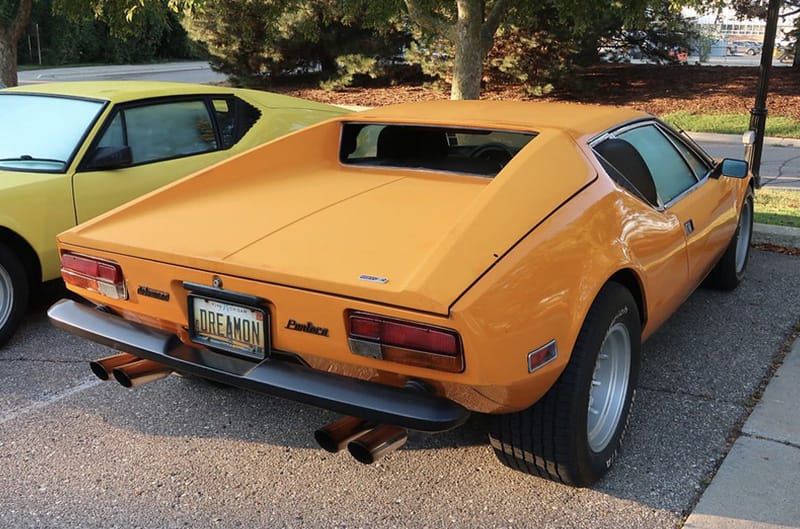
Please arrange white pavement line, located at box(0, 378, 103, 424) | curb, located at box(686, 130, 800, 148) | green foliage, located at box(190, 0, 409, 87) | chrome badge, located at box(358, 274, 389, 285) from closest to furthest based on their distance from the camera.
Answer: chrome badge, located at box(358, 274, 389, 285)
white pavement line, located at box(0, 378, 103, 424)
curb, located at box(686, 130, 800, 148)
green foliage, located at box(190, 0, 409, 87)

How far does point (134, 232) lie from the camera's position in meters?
3.08

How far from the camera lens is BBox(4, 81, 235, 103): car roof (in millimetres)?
5180

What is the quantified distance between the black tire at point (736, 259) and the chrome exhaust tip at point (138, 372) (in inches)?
139

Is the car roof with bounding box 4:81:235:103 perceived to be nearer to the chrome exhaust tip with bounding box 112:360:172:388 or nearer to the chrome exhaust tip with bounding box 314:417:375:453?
the chrome exhaust tip with bounding box 112:360:172:388

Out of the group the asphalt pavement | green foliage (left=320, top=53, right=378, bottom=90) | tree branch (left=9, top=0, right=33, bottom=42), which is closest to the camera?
the asphalt pavement

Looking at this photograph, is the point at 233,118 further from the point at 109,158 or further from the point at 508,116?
the point at 508,116

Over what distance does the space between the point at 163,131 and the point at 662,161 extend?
3401 millimetres

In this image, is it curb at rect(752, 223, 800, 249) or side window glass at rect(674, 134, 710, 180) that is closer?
side window glass at rect(674, 134, 710, 180)

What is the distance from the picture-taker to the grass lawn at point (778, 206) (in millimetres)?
7012

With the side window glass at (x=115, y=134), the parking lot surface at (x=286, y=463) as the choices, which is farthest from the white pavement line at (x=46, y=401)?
the side window glass at (x=115, y=134)

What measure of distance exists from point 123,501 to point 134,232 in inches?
41.5

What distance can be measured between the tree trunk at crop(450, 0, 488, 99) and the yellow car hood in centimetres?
604

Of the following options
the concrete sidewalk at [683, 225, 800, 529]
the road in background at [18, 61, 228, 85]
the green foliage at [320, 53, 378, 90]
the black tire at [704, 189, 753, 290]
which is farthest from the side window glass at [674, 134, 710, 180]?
the road in background at [18, 61, 228, 85]

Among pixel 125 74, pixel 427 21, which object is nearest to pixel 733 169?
pixel 427 21
